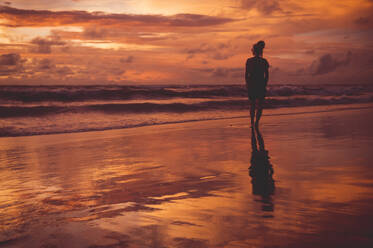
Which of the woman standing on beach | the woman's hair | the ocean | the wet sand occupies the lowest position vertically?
the wet sand

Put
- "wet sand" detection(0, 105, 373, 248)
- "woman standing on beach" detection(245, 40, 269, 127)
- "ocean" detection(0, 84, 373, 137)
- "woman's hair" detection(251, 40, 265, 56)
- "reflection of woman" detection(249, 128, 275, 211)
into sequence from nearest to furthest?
1. "wet sand" detection(0, 105, 373, 248)
2. "reflection of woman" detection(249, 128, 275, 211)
3. "woman's hair" detection(251, 40, 265, 56)
4. "woman standing on beach" detection(245, 40, 269, 127)
5. "ocean" detection(0, 84, 373, 137)

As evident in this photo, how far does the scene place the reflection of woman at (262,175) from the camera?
12.0 ft

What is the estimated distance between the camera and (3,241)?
275 cm

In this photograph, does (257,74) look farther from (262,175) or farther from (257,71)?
(262,175)

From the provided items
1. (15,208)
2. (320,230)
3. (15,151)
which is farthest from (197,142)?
(320,230)

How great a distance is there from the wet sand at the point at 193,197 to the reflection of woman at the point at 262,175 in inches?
0.5

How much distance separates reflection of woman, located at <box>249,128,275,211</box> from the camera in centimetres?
366

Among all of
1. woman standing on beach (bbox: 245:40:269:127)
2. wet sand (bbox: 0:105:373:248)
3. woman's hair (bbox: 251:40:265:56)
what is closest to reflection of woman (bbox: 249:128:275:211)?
wet sand (bbox: 0:105:373:248)

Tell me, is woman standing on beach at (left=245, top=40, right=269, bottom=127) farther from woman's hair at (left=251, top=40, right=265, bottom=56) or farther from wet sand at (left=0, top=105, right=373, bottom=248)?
wet sand at (left=0, top=105, right=373, bottom=248)

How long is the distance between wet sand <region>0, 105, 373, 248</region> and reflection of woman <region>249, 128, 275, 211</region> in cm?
1

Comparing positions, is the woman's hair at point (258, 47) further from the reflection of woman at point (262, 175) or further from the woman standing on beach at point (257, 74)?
the reflection of woman at point (262, 175)

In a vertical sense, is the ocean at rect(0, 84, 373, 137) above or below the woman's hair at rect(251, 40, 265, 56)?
below

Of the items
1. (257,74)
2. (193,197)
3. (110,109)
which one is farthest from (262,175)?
(110,109)

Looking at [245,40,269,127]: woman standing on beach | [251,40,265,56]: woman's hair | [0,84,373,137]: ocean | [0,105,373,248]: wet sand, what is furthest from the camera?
[0,84,373,137]: ocean
